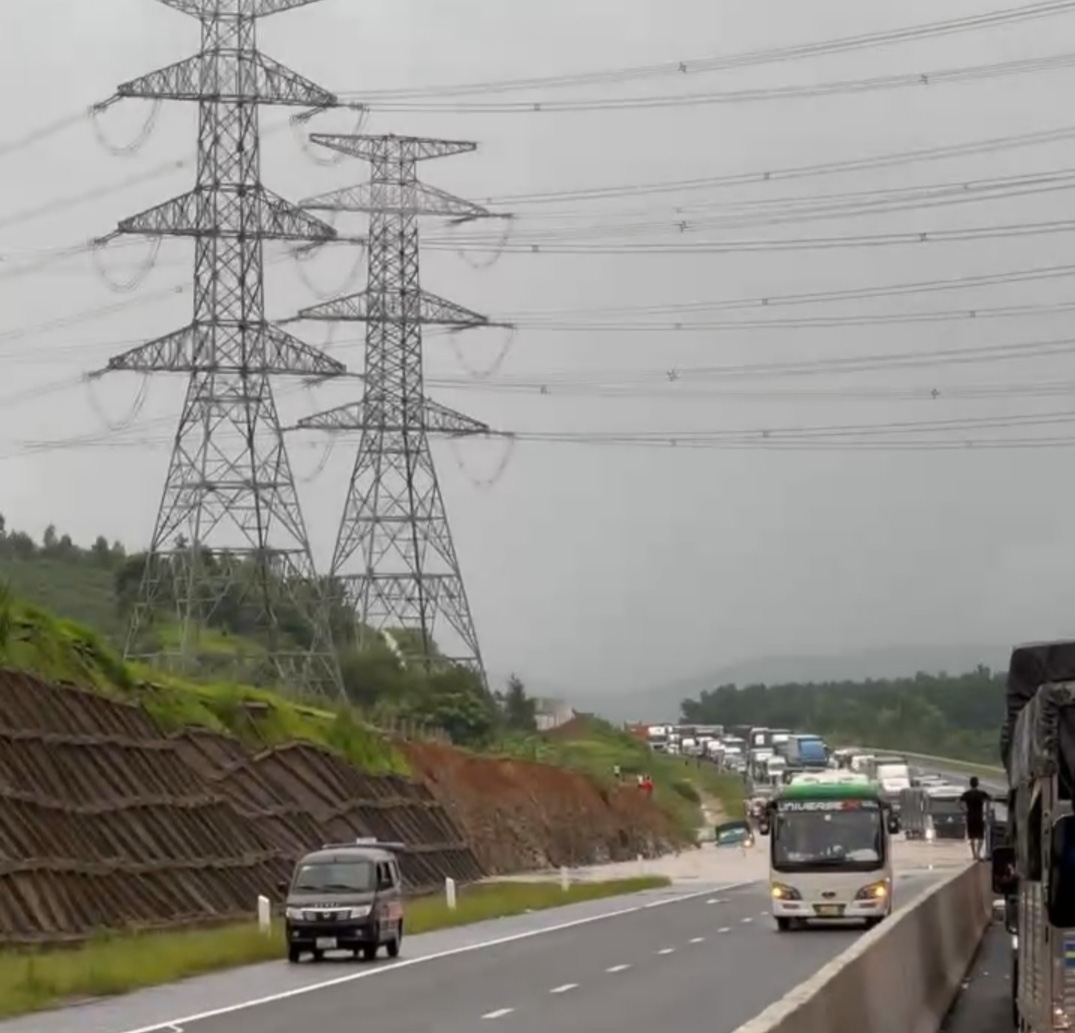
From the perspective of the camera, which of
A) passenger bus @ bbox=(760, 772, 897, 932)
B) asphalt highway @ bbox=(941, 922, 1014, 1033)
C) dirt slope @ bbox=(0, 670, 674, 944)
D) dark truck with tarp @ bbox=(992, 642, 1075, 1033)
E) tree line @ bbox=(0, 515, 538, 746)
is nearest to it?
dark truck with tarp @ bbox=(992, 642, 1075, 1033)

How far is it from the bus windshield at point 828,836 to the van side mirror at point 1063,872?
1404 inches

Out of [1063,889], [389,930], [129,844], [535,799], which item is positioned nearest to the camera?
[1063,889]

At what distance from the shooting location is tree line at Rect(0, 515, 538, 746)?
2776 inches

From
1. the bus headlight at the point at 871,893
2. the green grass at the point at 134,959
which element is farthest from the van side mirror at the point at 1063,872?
the bus headlight at the point at 871,893

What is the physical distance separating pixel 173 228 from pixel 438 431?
14.9m

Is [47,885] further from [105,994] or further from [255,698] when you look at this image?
[255,698]

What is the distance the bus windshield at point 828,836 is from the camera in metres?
48.1

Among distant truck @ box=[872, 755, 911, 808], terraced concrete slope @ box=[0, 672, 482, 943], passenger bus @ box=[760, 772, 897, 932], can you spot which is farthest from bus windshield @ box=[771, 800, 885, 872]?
distant truck @ box=[872, 755, 911, 808]

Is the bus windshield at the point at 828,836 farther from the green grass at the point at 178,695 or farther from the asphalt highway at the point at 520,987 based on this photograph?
the green grass at the point at 178,695

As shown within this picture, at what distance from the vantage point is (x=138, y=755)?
51.5 metres

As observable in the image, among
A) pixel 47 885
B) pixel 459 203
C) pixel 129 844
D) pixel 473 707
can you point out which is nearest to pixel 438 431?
pixel 459 203

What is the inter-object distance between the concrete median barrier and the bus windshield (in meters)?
7.59

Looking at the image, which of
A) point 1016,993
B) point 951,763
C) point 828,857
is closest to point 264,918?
point 828,857

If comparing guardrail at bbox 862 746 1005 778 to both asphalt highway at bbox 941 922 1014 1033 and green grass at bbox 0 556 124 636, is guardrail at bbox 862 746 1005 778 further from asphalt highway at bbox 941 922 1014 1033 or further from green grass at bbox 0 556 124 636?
asphalt highway at bbox 941 922 1014 1033
